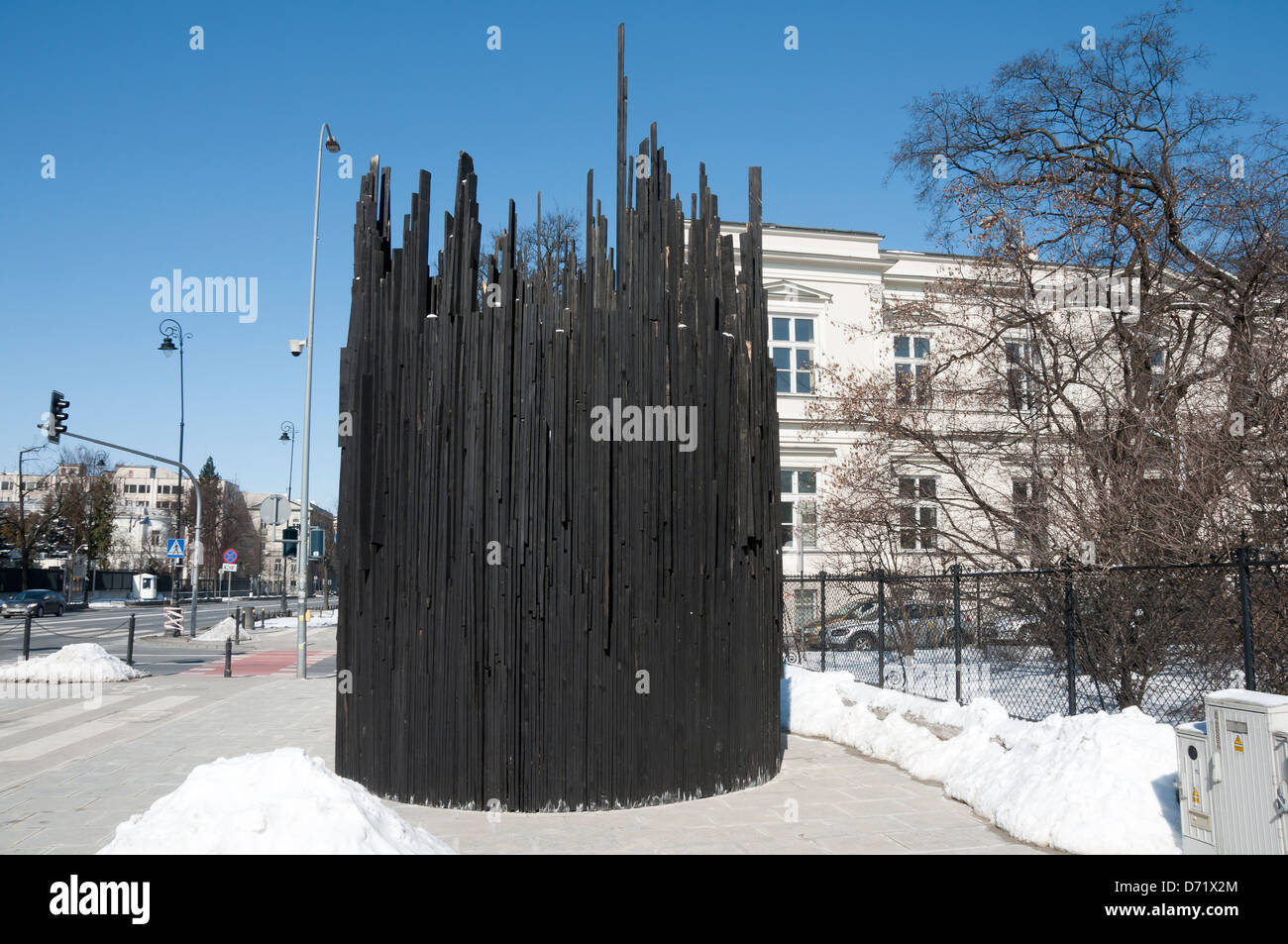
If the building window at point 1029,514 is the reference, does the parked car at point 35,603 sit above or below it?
below

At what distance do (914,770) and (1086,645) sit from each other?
288 cm

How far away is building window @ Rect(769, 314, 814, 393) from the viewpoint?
28188mm

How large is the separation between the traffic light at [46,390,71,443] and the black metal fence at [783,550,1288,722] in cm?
2219

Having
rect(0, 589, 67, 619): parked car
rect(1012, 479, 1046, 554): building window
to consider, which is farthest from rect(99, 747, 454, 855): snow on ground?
rect(0, 589, 67, 619): parked car

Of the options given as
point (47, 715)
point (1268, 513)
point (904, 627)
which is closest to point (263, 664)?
point (47, 715)

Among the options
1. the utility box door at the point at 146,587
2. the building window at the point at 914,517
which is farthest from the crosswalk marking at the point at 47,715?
the utility box door at the point at 146,587

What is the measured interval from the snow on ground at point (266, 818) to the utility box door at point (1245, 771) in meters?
4.80

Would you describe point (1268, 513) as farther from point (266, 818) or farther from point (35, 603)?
point (35, 603)

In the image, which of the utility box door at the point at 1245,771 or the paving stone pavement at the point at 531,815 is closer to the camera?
the utility box door at the point at 1245,771

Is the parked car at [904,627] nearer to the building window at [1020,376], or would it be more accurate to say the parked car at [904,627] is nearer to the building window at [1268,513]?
the building window at [1268,513]

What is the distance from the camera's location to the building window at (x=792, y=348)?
92.5ft

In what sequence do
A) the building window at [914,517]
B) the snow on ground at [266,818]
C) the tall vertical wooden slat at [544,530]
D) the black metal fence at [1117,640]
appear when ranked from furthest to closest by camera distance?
the building window at [914,517], the black metal fence at [1117,640], the tall vertical wooden slat at [544,530], the snow on ground at [266,818]

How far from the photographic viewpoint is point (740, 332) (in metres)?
8.09
